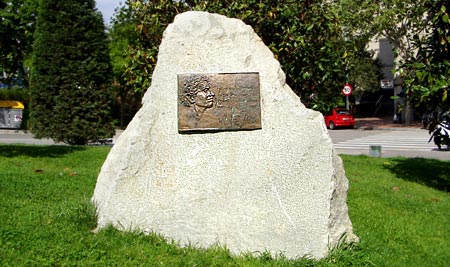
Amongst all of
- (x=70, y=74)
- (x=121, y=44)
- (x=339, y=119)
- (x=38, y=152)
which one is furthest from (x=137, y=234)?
(x=339, y=119)

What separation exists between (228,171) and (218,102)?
2.30ft

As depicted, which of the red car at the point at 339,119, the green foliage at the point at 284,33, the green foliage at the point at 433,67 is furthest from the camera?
the red car at the point at 339,119

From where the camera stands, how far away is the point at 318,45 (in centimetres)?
909

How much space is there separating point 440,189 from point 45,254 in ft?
22.9

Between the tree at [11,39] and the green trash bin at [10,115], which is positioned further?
the green trash bin at [10,115]

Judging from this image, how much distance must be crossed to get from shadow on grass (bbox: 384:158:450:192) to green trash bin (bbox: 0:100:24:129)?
2077 cm

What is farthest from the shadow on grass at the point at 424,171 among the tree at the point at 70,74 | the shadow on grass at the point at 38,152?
the tree at the point at 70,74

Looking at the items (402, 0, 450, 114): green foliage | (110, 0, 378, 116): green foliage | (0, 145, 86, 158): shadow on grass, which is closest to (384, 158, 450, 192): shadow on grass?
(402, 0, 450, 114): green foliage

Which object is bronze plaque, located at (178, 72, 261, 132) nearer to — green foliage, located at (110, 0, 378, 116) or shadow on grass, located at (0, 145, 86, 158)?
green foliage, located at (110, 0, 378, 116)

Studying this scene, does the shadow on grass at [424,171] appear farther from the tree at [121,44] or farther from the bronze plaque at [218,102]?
the tree at [121,44]

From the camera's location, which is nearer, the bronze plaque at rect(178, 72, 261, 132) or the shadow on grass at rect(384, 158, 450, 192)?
the bronze plaque at rect(178, 72, 261, 132)

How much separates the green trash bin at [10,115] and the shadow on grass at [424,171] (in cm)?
2077

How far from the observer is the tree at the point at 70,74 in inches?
517

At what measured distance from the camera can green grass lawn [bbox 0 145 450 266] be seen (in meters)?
4.42
